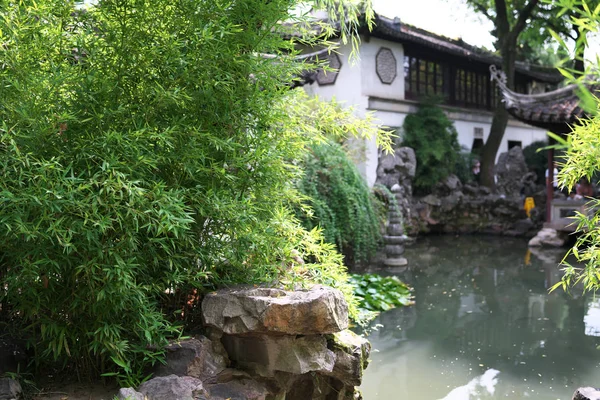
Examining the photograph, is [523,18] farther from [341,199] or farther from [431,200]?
[341,199]

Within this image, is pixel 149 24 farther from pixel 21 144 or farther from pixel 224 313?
pixel 224 313

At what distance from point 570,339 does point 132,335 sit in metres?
4.25

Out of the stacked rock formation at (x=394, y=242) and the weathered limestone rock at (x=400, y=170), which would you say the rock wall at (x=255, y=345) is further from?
the weathered limestone rock at (x=400, y=170)

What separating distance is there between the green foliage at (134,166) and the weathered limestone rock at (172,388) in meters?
0.14

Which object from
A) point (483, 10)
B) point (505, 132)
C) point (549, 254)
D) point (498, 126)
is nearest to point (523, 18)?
point (483, 10)

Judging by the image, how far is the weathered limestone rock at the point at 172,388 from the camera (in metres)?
2.20

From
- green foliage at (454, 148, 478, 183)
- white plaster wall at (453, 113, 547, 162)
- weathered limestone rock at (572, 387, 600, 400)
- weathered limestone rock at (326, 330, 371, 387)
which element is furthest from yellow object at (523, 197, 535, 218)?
weathered limestone rock at (326, 330, 371, 387)

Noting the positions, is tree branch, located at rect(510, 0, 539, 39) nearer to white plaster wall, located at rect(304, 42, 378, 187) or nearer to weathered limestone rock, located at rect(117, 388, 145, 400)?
white plaster wall, located at rect(304, 42, 378, 187)

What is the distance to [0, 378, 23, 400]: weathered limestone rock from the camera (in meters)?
2.17

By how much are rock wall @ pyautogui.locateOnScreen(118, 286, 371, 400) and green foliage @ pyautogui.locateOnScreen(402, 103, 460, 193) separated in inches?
448

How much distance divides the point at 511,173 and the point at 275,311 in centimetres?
1484

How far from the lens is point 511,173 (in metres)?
15.9

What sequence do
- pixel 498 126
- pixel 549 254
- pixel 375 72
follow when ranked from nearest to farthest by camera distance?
pixel 549 254
pixel 375 72
pixel 498 126

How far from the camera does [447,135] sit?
47.0ft
